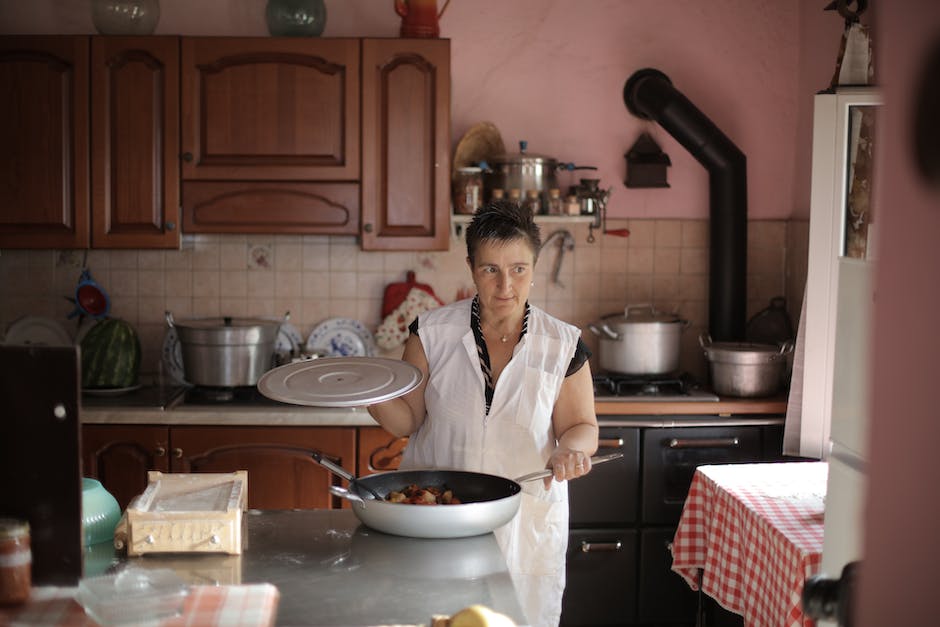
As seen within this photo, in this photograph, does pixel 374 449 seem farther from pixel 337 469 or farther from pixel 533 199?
pixel 337 469

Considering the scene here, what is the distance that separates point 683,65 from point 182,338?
227cm

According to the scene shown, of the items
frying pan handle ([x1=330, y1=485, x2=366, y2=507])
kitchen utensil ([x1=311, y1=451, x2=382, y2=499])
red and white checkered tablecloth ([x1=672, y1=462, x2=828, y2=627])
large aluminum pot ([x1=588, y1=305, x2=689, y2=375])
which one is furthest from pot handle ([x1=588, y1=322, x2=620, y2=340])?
frying pan handle ([x1=330, y1=485, x2=366, y2=507])

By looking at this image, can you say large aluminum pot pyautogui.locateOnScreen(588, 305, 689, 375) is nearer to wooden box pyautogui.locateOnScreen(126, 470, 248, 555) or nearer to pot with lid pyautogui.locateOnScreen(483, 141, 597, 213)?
pot with lid pyautogui.locateOnScreen(483, 141, 597, 213)

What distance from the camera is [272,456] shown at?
3607 mm

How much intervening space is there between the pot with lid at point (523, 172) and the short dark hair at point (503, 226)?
4.95ft

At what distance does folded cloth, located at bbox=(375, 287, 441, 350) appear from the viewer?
4137 mm

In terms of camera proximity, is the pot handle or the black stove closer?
the black stove

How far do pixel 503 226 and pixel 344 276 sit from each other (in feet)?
6.22

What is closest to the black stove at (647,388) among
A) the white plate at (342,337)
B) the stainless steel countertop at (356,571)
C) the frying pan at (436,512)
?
the white plate at (342,337)

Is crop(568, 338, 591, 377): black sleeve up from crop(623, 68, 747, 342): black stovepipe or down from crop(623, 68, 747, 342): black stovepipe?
down

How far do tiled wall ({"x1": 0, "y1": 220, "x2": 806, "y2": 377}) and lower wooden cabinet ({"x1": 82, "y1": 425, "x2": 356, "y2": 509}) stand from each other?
654 millimetres

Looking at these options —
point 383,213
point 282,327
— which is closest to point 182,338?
point 282,327

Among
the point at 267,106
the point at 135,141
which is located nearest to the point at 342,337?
the point at 267,106

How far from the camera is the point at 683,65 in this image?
13.8 ft
